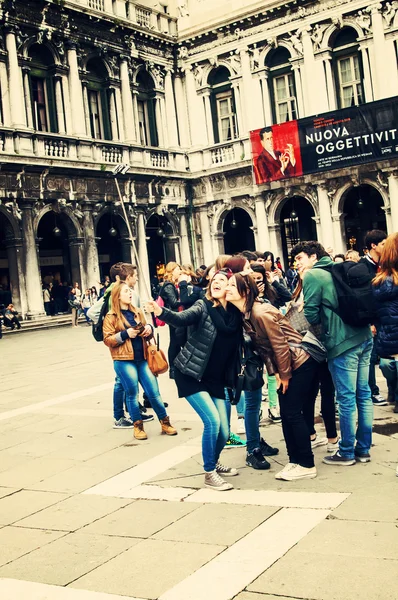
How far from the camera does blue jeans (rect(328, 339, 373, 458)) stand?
226 inches

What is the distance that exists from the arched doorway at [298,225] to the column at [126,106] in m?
7.13

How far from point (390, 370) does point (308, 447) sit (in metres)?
2.60

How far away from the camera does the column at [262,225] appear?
2831 cm

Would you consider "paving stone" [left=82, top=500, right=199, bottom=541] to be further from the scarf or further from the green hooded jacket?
the green hooded jacket

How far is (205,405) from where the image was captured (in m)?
5.55

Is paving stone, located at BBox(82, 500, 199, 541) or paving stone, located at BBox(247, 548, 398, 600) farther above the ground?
paving stone, located at BBox(82, 500, 199, 541)

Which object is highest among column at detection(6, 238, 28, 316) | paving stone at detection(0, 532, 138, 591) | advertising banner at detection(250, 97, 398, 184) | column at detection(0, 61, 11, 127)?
column at detection(0, 61, 11, 127)

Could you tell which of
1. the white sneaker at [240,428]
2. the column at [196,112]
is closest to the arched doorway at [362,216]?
the column at [196,112]

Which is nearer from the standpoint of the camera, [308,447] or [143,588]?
[143,588]

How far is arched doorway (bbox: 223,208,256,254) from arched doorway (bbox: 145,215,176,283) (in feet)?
8.98

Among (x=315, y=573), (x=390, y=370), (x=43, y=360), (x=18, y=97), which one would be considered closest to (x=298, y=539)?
(x=315, y=573)

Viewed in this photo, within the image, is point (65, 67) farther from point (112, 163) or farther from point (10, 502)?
point (10, 502)

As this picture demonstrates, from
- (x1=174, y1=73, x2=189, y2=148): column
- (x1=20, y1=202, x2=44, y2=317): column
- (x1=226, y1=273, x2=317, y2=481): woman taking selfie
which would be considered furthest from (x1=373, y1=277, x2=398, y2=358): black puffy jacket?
(x1=174, y1=73, x2=189, y2=148): column

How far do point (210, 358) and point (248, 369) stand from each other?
314 millimetres
